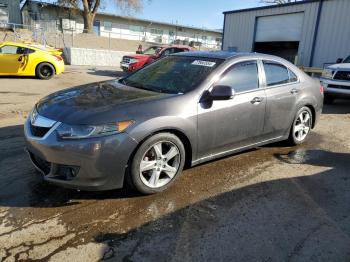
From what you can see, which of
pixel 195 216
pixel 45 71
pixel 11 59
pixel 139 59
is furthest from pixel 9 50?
pixel 195 216

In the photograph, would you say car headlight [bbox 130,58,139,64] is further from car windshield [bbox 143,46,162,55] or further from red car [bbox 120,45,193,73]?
car windshield [bbox 143,46,162,55]

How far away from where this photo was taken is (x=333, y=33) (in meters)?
16.5

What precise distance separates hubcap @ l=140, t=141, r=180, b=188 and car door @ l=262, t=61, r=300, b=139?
1.68 m

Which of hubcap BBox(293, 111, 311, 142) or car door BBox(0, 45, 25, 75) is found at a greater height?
car door BBox(0, 45, 25, 75)

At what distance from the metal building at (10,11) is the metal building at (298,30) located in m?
28.5

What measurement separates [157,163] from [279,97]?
2.28 m

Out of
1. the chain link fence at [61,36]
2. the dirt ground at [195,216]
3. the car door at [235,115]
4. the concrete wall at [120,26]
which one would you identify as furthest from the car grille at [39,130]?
the concrete wall at [120,26]

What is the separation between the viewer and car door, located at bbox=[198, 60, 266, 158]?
3.88m

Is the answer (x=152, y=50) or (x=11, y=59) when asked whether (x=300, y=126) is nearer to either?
(x=11, y=59)

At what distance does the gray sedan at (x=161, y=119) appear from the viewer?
10.3ft

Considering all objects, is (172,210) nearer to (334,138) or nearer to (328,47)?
(334,138)

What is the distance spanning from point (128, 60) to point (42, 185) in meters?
14.3

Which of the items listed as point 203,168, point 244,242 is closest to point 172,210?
point 244,242

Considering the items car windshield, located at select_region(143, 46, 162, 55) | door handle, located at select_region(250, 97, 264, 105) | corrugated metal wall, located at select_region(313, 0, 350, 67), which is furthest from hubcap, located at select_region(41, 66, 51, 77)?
corrugated metal wall, located at select_region(313, 0, 350, 67)
